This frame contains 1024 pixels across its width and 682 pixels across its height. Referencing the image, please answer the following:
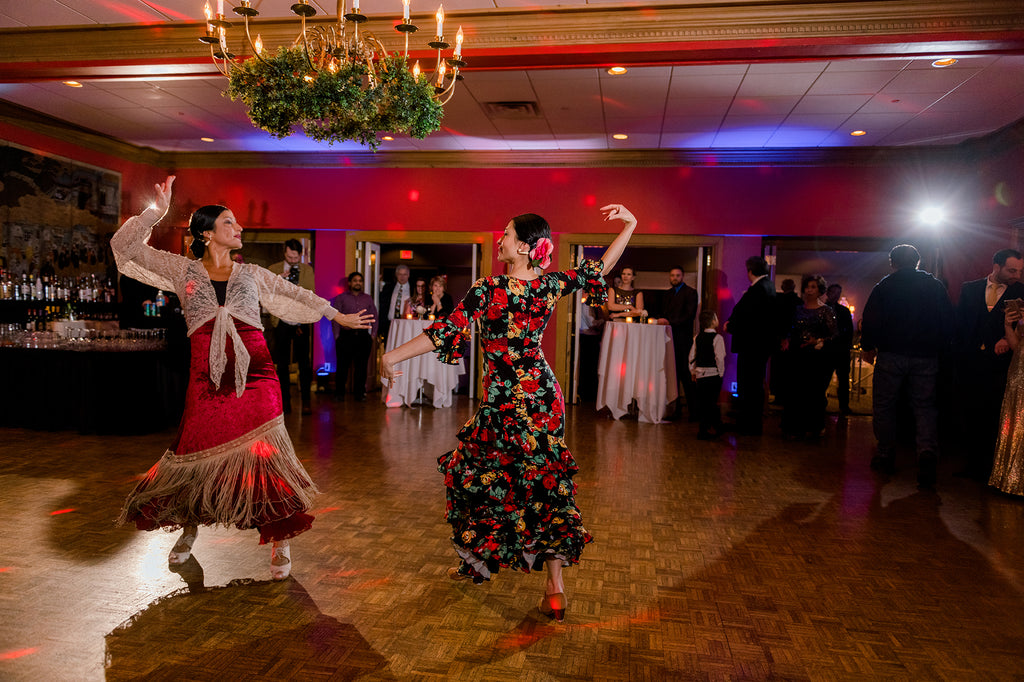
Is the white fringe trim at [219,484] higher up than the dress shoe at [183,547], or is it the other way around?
the white fringe trim at [219,484]

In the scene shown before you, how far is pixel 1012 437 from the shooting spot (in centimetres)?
460

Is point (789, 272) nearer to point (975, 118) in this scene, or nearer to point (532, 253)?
point (975, 118)

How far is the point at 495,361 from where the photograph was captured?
103 inches

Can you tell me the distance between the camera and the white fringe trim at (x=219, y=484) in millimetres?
2738

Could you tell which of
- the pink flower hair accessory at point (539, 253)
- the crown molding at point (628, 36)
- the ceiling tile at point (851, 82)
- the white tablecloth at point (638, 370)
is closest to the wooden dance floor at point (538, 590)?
the pink flower hair accessory at point (539, 253)

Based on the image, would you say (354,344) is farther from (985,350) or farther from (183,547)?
(985,350)

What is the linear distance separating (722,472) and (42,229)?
25.3 feet

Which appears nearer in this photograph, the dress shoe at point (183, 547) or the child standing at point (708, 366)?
the dress shoe at point (183, 547)

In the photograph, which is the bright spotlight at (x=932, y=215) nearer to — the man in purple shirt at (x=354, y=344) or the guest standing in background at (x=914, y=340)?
the guest standing in background at (x=914, y=340)

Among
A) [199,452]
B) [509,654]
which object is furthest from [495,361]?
[199,452]

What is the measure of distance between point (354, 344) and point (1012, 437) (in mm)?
6477

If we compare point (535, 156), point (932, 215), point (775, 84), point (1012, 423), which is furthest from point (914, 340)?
point (535, 156)

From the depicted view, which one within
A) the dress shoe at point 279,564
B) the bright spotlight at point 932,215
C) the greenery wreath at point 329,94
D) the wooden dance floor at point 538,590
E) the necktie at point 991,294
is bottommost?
the wooden dance floor at point 538,590

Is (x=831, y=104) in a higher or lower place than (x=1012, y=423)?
higher
